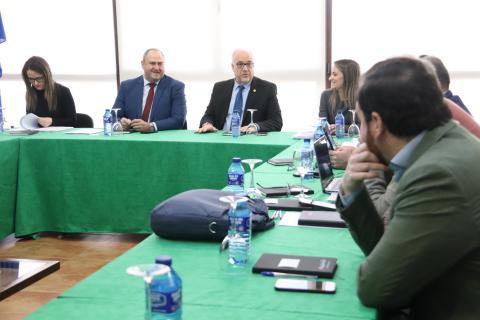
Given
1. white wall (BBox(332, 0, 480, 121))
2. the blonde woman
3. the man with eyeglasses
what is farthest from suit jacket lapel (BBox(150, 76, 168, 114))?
white wall (BBox(332, 0, 480, 121))

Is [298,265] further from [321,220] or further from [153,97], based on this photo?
[153,97]

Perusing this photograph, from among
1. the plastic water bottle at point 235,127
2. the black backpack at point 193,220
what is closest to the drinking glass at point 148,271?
the black backpack at point 193,220

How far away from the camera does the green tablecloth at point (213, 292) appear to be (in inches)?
55.1

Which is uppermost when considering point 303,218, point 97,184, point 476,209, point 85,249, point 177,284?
point 476,209

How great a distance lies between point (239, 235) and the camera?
5.98 feet

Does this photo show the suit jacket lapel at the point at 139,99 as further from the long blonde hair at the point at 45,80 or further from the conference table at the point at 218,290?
the conference table at the point at 218,290

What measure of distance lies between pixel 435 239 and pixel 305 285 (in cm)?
38

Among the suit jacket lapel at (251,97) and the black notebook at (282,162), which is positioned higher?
the suit jacket lapel at (251,97)

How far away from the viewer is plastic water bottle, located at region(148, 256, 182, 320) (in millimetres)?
1195

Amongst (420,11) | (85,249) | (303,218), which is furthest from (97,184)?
(420,11)

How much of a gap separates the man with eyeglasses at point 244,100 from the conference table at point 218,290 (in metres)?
3.03

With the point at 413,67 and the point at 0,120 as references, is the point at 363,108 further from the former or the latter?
the point at 0,120

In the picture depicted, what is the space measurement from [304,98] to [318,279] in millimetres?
5064

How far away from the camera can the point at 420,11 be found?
612 cm
